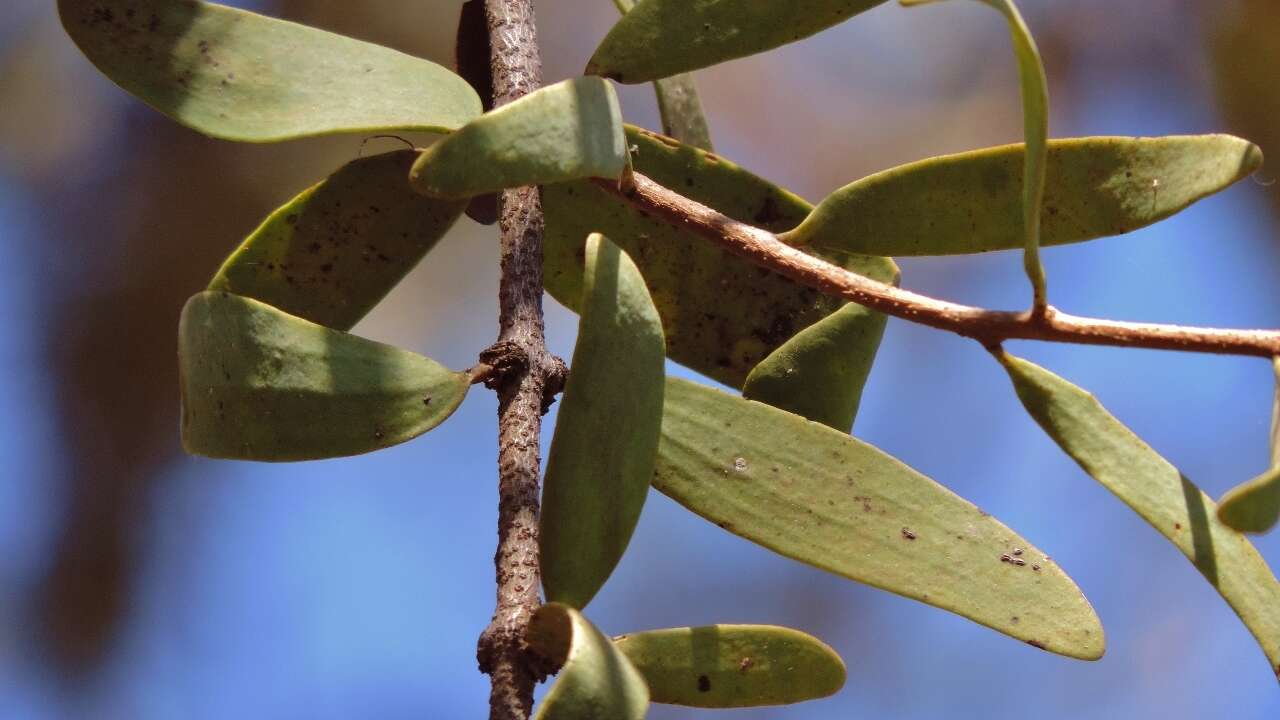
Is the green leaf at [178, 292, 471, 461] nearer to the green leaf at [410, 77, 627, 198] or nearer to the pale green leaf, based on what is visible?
the green leaf at [410, 77, 627, 198]

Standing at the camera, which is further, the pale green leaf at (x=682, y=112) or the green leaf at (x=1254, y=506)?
the pale green leaf at (x=682, y=112)

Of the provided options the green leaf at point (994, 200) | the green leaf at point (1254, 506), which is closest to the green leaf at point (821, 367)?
the green leaf at point (994, 200)

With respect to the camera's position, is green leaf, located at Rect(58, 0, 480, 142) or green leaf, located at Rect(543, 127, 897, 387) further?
green leaf, located at Rect(543, 127, 897, 387)

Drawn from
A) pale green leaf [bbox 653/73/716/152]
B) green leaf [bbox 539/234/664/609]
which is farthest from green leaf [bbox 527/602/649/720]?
pale green leaf [bbox 653/73/716/152]

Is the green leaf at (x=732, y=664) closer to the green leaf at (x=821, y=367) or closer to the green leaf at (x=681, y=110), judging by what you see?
the green leaf at (x=821, y=367)

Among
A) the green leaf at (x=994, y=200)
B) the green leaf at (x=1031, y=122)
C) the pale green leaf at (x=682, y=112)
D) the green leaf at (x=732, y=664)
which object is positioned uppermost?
the pale green leaf at (x=682, y=112)

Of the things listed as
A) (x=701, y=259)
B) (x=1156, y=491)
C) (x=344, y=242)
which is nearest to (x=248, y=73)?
(x=344, y=242)
